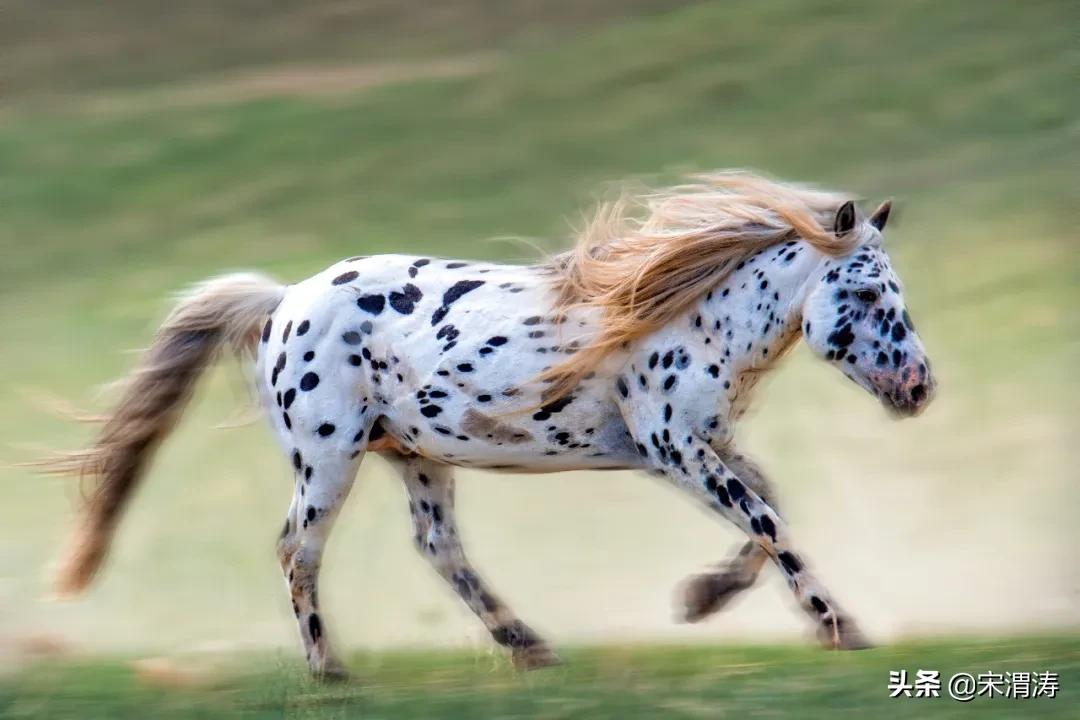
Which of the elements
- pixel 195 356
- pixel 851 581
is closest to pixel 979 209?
pixel 851 581

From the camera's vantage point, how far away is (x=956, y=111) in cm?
1516

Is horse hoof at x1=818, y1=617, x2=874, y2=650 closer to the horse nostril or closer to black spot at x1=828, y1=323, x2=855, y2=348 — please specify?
the horse nostril

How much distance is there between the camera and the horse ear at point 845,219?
5370mm

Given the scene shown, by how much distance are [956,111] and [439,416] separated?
34.4ft

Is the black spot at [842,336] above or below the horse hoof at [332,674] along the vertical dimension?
above

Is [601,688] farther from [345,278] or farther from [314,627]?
[345,278]

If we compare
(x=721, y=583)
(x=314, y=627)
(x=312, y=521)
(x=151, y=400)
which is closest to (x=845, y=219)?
(x=721, y=583)

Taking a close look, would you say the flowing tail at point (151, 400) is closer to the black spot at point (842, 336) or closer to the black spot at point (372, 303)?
the black spot at point (372, 303)

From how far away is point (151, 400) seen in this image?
6.31 meters

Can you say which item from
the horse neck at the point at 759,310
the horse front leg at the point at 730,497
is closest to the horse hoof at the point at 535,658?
the horse front leg at the point at 730,497

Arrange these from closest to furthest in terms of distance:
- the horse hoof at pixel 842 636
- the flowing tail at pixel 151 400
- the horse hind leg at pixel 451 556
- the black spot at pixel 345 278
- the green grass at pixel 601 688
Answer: the green grass at pixel 601 688
the horse hoof at pixel 842 636
the horse hind leg at pixel 451 556
the black spot at pixel 345 278
the flowing tail at pixel 151 400

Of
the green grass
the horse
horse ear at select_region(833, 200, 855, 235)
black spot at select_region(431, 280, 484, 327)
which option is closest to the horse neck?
the horse

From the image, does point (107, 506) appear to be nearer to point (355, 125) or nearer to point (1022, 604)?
point (1022, 604)

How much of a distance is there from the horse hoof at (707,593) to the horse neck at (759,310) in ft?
1.98
